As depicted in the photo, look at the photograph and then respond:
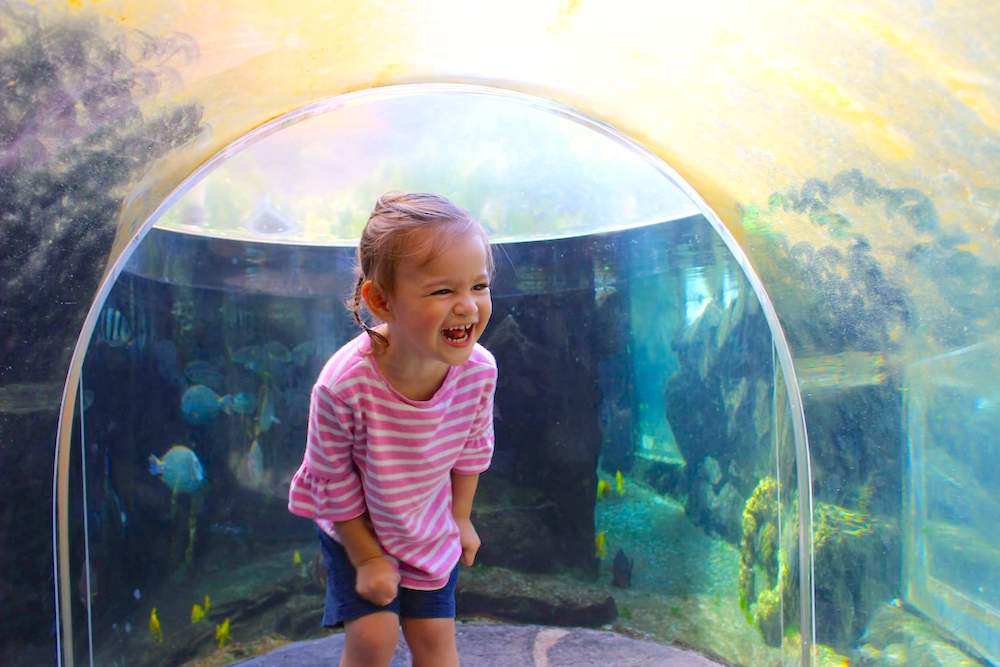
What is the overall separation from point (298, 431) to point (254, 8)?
2046 mm

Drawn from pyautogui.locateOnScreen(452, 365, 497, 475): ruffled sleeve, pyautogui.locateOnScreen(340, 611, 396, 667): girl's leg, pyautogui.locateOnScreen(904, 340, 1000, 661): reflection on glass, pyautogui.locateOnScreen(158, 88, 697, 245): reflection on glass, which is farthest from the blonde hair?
pyautogui.locateOnScreen(158, 88, 697, 245): reflection on glass

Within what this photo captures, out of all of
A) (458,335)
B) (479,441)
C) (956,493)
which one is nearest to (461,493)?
(479,441)

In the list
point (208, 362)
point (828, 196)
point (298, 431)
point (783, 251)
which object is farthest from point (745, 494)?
point (208, 362)

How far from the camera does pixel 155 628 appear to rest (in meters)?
2.94

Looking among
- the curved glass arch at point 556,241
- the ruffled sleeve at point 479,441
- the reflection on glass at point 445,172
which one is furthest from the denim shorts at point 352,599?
the reflection on glass at point 445,172

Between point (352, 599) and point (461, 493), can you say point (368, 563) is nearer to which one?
point (352, 599)

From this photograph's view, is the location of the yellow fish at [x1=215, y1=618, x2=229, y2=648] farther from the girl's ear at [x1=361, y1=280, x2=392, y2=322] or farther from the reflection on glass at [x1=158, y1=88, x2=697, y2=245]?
the girl's ear at [x1=361, y1=280, x2=392, y2=322]

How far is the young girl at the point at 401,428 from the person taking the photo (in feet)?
5.74

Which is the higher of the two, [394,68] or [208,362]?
[394,68]

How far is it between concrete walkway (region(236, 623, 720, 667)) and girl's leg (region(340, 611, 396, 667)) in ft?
4.05

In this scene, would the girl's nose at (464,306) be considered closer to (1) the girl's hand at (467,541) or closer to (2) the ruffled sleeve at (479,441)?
(2) the ruffled sleeve at (479,441)

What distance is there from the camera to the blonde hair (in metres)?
1.73

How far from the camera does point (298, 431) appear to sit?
3525 millimetres

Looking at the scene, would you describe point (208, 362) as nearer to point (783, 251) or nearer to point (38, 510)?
point (38, 510)
